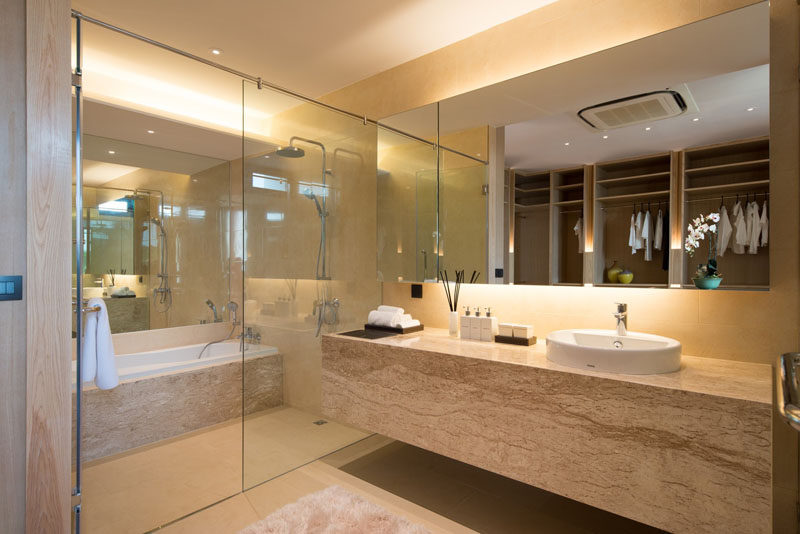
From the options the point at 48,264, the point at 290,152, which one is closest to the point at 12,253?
the point at 48,264

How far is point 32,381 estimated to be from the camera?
5.48 ft

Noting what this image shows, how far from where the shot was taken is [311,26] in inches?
106

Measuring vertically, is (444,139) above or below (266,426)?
above

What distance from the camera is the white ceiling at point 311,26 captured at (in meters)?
2.46

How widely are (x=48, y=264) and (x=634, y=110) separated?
2604mm

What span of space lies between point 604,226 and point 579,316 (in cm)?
50

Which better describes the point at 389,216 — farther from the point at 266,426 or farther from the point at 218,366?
the point at 218,366

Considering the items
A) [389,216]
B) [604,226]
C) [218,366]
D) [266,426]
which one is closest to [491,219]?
[604,226]

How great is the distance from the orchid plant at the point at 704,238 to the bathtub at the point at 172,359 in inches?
125

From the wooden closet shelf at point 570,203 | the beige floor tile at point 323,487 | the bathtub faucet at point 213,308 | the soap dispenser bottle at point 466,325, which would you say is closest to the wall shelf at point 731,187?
the wooden closet shelf at point 570,203

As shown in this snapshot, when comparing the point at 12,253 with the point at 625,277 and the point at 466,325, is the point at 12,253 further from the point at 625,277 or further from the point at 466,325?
the point at 625,277

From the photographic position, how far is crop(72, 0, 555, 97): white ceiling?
246 centimetres

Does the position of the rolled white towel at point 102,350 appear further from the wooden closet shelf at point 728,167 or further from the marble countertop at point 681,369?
the wooden closet shelf at point 728,167

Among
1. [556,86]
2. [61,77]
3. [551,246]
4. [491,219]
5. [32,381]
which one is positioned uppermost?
[556,86]
